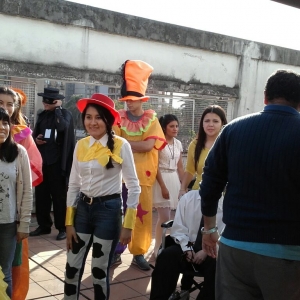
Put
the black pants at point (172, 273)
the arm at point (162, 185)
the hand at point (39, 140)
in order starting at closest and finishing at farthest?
1. the black pants at point (172, 273)
2. the arm at point (162, 185)
3. the hand at point (39, 140)

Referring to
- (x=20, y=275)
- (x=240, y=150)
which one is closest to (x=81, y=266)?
(x=20, y=275)

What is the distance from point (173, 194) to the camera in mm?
5773

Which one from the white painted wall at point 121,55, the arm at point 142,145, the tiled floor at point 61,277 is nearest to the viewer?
the tiled floor at point 61,277

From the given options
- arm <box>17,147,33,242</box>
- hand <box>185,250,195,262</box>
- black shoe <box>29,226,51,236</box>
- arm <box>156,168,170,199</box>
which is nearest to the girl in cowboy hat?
arm <box>17,147,33,242</box>

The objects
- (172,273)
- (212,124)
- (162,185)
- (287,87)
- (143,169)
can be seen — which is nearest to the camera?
(287,87)

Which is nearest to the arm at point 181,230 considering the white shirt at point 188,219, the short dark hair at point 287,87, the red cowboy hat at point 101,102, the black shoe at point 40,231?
the white shirt at point 188,219

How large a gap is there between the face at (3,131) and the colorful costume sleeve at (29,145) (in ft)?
1.57

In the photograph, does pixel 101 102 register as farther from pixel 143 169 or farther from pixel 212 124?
pixel 143 169

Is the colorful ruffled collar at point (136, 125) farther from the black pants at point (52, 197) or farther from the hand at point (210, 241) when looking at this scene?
the hand at point (210, 241)

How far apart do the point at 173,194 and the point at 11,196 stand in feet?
9.38

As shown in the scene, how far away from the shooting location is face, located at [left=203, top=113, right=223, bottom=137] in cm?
463

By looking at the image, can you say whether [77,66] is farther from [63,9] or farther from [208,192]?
[208,192]

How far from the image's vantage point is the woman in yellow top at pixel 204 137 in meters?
4.64

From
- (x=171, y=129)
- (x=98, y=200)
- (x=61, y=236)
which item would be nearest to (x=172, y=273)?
(x=98, y=200)
